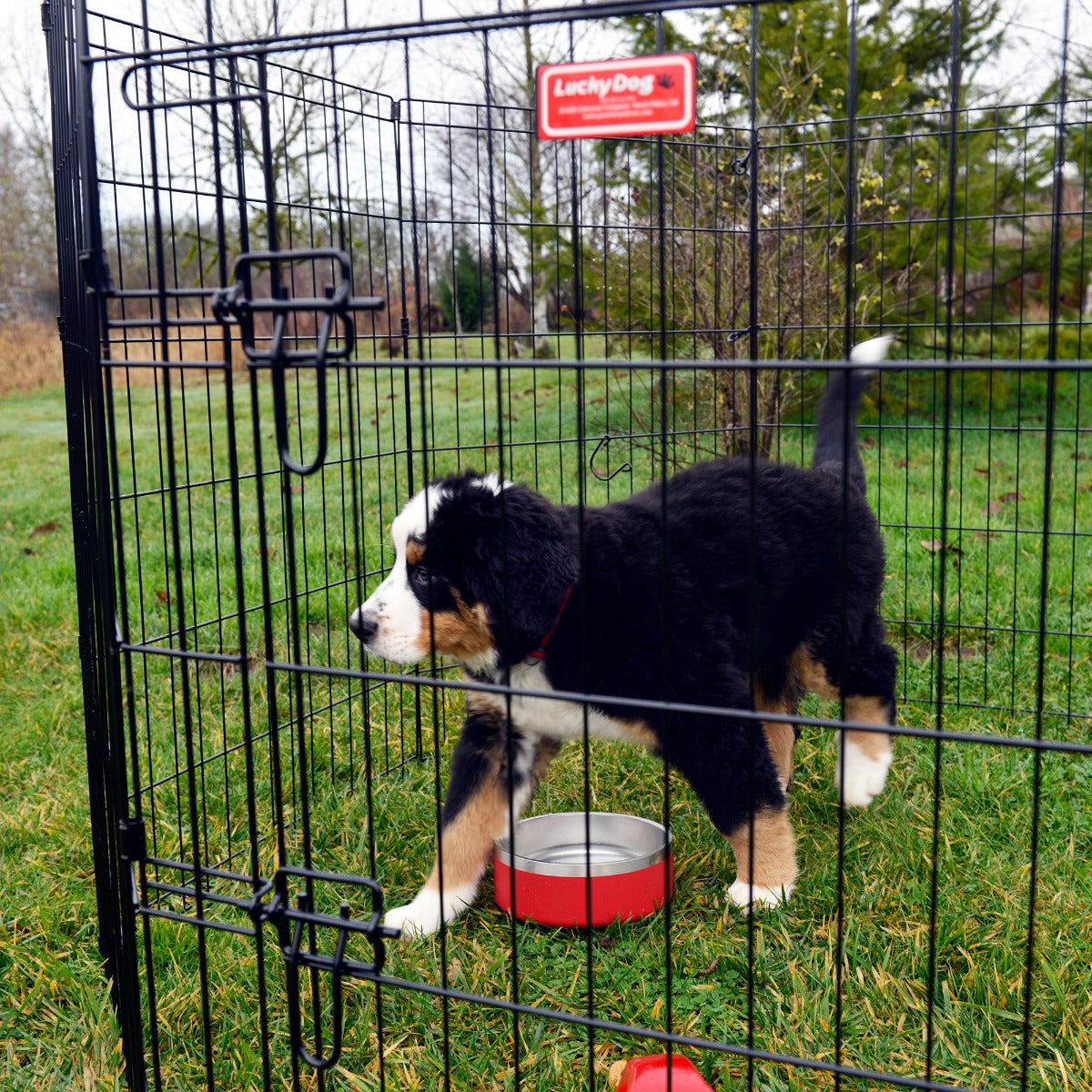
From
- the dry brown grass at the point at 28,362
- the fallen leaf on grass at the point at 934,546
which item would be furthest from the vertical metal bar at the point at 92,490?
the dry brown grass at the point at 28,362

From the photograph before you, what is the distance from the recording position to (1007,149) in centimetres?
953

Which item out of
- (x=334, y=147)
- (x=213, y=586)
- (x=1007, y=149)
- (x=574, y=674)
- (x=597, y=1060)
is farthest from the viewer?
(x=1007, y=149)

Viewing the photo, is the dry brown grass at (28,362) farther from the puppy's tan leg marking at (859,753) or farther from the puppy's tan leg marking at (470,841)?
the puppy's tan leg marking at (859,753)

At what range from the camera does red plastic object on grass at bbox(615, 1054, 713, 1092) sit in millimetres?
1916

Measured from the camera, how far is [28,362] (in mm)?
14203

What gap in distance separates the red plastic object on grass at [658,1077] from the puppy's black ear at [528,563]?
0.89m

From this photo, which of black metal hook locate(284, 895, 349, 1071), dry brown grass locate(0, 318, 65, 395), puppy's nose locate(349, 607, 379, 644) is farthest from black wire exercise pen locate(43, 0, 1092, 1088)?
dry brown grass locate(0, 318, 65, 395)

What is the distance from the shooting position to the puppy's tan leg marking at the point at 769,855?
2641mm

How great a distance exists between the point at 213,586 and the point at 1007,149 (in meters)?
8.01

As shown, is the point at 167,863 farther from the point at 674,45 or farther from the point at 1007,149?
the point at 1007,149

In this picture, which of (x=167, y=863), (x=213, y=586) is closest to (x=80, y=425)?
(x=167, y=863)

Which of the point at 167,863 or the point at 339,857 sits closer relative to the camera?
the point at 167,863

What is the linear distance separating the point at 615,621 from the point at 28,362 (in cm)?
1373

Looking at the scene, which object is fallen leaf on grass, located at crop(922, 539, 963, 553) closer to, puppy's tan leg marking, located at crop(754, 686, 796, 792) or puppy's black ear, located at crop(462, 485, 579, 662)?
puppy's tan leg marking, located at crop(754, 686, 796, 792)
